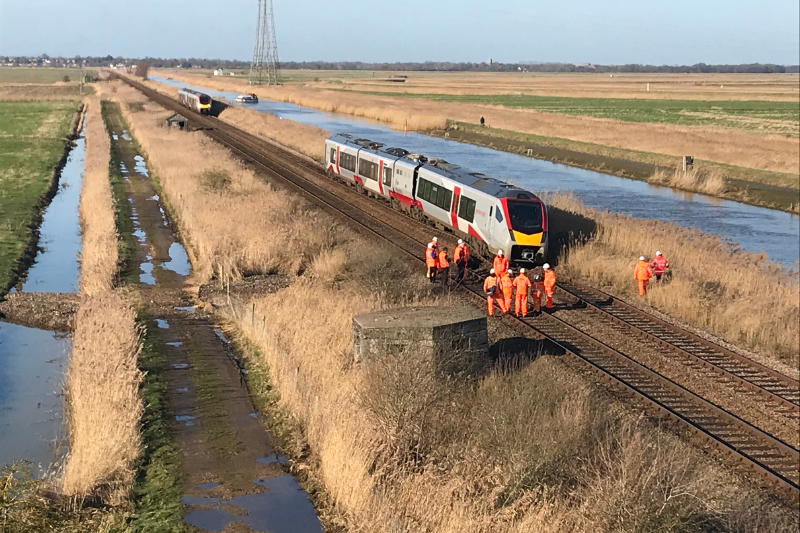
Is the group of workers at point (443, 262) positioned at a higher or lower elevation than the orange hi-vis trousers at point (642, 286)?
higher

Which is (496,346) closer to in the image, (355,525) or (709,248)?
(355,525)

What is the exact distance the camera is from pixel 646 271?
2283cm

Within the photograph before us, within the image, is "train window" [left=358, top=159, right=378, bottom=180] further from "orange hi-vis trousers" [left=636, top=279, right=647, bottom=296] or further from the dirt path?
"orange hi-vis trousers" [left=636, top=279, right=647, bottom=296]

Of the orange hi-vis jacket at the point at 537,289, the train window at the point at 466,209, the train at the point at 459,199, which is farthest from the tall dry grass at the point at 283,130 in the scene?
the orange hi-vis jacket at the point at 537,289

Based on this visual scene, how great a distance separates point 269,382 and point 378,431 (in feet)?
13.0

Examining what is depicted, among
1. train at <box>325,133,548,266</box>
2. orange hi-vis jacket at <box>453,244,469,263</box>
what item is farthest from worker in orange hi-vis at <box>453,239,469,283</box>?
train at <box>325,133,548,266</box>

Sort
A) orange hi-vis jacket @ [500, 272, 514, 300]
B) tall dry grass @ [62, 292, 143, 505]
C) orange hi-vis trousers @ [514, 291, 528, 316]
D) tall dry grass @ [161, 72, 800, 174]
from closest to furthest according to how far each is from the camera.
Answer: tall dry grass @ [62, 292, 143, 505] < orange hi-vis trousers @ [514, 291, 528, 316] < orange hi-vis jacket @ [500, 272, 514, 300] < tall dry grass @ [161, 72, 800, 174]

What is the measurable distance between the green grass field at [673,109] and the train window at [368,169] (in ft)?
140

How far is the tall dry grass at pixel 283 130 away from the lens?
57325mm

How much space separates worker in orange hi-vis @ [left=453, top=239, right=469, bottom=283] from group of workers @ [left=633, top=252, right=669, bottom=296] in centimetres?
482

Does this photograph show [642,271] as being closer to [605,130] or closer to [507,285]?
[507,285]

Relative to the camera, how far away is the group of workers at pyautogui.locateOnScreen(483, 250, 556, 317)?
2061 cm

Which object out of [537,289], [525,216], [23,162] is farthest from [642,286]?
[23,162]

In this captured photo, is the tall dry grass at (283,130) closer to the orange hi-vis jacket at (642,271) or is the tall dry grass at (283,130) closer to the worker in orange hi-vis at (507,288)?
the orange hi-vis jacket at (642,271)
